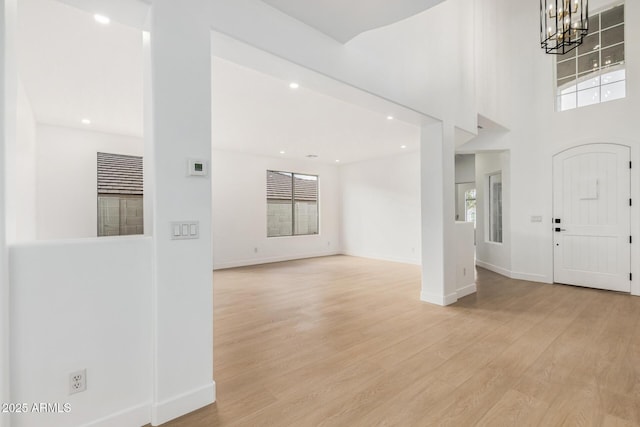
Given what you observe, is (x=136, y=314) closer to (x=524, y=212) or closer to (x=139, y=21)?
(x=139, y=21)

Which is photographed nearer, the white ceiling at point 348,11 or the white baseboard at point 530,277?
the white ceiling at point 348,11

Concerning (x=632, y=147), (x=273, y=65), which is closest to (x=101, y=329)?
(x=273, y=65)

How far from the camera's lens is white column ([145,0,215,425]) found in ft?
5.91

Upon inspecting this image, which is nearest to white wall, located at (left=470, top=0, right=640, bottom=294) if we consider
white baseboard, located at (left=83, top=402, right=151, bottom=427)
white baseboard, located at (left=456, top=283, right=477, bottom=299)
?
white baseboard, located at (left=456, top=283, right=477, bottom=299)

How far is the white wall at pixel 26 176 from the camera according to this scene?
3.57m

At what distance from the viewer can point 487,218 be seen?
267 inches

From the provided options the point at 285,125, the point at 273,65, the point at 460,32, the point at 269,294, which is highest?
the point at 460,32

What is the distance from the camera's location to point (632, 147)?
457cm

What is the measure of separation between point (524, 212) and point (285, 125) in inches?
181

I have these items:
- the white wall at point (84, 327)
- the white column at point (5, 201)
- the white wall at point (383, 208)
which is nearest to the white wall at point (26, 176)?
the white column at point (5, 201)

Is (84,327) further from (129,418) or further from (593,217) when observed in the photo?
(593,217)

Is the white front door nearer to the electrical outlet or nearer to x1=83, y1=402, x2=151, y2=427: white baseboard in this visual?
x1=83, y1=402, x2=151, y2=427: white baseboard

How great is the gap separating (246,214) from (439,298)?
4.99 metres

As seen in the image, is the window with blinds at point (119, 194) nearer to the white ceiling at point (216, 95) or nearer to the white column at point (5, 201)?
the white ceiling at point (216, 95)
